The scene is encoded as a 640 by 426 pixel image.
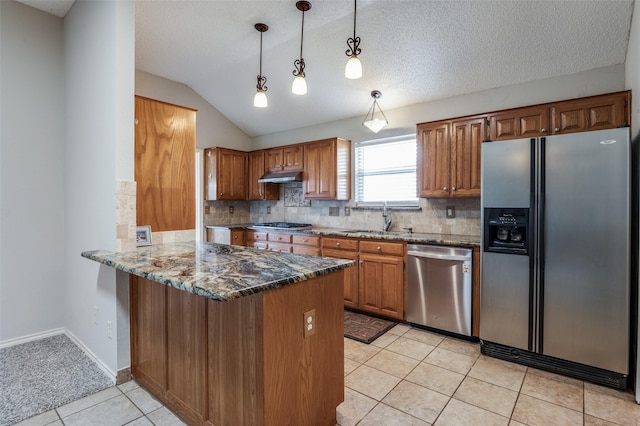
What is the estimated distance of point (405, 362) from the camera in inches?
110

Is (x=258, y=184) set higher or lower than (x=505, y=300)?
higher

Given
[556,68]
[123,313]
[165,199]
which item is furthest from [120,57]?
[556,68]

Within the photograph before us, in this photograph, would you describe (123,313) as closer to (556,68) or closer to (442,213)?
(442,213)

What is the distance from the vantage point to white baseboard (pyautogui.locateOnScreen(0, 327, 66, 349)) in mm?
3037

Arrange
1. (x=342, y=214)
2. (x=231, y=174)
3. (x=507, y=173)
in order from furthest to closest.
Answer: (x=231, y=174), (x=342, y=214), (x=507, y=173)

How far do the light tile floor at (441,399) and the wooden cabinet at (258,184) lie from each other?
3461 mm

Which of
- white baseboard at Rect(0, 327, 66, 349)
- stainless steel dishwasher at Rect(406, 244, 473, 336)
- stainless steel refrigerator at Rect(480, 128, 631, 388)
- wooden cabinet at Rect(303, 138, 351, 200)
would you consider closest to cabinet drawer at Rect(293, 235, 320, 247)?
wooden cabinet at Rect(303, 138, 351, 200)

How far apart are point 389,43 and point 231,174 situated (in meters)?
3.32

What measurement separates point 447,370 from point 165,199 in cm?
279

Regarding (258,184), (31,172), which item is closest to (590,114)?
(258,184)

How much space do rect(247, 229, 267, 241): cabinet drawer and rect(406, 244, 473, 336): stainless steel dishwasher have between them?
2.38 meters

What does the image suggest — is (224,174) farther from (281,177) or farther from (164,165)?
(164,165)

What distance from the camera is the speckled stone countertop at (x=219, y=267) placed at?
142cm

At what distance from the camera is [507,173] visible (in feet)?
9.23
